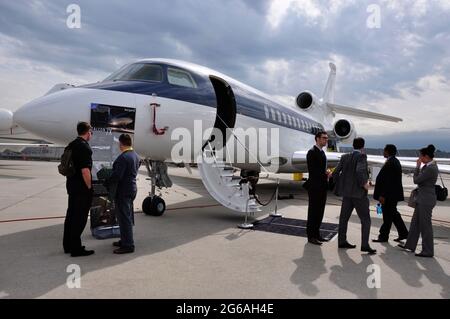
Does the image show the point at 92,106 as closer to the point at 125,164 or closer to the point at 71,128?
the point at 71,128

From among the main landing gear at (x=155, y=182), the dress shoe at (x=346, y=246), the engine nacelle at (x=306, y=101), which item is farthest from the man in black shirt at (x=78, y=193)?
the engine nacelle at (x=306, y=101)

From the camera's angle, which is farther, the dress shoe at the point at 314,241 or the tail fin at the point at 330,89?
the tail fin at the point at 330,89

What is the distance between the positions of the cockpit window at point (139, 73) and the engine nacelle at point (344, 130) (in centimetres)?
1492

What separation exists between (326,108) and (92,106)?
19.1 metres

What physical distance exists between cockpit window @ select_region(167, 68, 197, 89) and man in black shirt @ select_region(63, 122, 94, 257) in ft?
9.90

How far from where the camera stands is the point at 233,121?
32.1ft

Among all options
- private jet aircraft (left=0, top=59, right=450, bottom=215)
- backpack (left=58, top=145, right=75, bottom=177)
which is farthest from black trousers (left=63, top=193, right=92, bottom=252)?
→ private jet aircraft (left=0, top=59, right=450, bottom=215)

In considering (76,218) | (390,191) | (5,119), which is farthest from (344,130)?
(5,119)

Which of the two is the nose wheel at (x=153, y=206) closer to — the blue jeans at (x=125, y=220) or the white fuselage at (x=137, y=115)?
the white fuselage at (x=137, y=115)

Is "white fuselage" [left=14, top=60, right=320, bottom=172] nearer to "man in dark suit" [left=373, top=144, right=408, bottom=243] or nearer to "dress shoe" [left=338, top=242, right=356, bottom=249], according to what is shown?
"dress shoe" [left=338, top=242, right=356, bottom=249]

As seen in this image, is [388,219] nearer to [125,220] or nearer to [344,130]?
[125,220]

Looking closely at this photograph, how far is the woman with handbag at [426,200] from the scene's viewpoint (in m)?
5.79

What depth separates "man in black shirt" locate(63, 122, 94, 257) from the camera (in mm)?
5207
